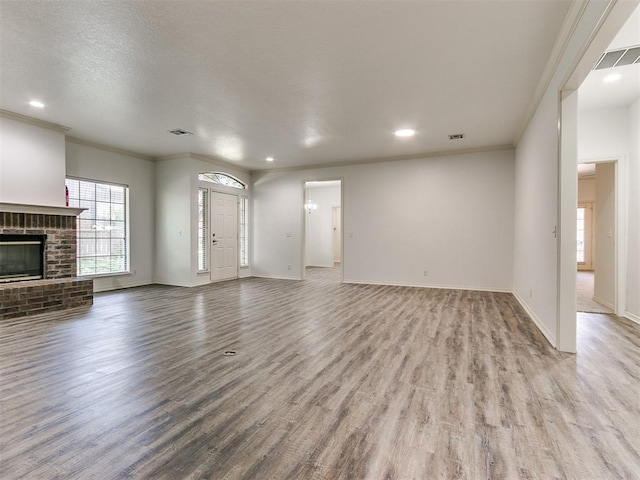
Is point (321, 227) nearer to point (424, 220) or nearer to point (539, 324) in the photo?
point (424, 220)

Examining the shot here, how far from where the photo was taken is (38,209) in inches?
187

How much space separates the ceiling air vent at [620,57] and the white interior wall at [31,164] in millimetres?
6989

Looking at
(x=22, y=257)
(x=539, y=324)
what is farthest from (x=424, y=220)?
(x=22, y=257)

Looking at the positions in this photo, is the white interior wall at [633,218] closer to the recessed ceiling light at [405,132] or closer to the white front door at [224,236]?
the recessed ceiling light at [405,132]

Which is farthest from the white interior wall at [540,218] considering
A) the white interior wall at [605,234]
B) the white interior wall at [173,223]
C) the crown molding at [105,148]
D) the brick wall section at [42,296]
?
the crown molding at [105,148]

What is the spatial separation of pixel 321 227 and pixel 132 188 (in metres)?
6.21

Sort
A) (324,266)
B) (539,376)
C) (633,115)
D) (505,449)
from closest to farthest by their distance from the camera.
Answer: (505,449) → (539,376) → (633,115) → (324,266)

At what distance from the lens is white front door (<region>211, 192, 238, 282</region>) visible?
7312 millimetres

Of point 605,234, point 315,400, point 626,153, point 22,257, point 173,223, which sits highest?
point 626,153

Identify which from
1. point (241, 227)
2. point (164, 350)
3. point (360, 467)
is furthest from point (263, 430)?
point (241, 227)

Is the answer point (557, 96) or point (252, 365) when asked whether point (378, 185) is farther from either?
point (252, 365)

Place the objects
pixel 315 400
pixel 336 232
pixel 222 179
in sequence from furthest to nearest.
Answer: pixel 336 232
pixel 222 179
pixel 315 400

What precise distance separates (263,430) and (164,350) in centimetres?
167

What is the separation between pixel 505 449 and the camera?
1.63 meters
